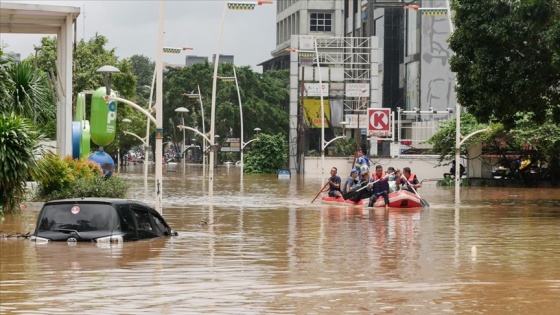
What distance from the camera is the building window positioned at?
131875 mm

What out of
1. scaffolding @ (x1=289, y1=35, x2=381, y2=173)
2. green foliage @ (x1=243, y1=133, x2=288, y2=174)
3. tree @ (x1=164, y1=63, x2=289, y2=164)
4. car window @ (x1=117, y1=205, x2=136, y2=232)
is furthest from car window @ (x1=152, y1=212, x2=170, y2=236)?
tree @ (x1=164, y1=63, x2=289, y2=164)

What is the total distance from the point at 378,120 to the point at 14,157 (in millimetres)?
46373

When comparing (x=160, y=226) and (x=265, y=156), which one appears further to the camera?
(x=265, y=156)

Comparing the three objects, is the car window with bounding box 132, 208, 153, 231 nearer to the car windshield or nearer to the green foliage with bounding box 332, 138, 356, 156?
the car windshield

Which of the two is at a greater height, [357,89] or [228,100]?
[228,100]

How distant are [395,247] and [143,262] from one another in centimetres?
612

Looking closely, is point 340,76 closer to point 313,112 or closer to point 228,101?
point 313,112

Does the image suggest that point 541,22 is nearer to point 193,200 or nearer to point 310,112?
point 193,200

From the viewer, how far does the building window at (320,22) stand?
433 ft

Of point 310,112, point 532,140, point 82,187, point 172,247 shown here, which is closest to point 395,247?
point 172,247

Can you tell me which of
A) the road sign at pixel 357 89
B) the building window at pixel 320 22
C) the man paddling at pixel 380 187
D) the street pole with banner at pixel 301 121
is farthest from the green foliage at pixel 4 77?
the building window at pixel 320 22

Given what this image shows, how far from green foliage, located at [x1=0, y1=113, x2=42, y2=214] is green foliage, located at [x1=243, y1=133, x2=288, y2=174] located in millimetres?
73559

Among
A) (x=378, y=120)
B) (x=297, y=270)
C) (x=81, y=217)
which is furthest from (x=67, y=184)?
(x=378, y=120)

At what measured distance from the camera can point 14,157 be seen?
27.0 meters
